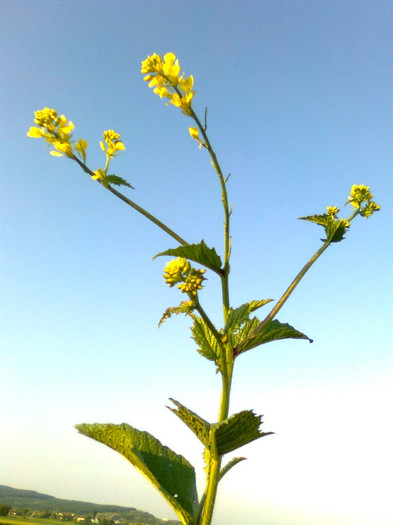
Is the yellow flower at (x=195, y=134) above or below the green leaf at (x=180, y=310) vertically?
above

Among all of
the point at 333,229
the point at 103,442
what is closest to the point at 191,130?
the point at 333,229

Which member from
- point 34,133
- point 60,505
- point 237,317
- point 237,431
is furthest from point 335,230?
point 60,505

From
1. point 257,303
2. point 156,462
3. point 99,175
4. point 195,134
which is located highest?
point 195,134

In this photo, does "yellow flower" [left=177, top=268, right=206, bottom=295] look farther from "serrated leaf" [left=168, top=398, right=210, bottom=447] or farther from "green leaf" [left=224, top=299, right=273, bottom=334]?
"serrated leaf" [left=168, top=398, right=210, bottom=447]

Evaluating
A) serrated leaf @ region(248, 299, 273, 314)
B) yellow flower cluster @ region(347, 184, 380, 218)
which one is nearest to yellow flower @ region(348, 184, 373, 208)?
yellow flower cluster @ region(347, 184, 380, 218)

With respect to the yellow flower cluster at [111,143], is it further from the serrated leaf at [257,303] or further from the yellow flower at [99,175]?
the serrated leaf at [257,303]

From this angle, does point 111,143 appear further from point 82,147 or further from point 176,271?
point 176,271

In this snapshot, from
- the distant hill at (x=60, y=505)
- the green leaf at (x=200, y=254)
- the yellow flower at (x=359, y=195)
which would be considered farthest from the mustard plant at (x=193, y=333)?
the distant hill at (x=60, y=505)

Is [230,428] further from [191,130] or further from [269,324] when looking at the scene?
[191,130]
